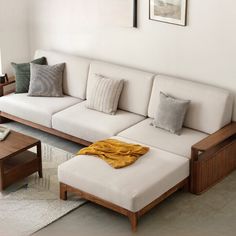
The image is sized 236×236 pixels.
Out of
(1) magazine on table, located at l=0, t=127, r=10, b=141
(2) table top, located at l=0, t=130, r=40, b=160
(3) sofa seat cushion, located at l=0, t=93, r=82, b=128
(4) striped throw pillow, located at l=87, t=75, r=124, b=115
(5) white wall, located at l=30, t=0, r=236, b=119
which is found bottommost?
(2) table top, located at l=0, t=130, r=40, b=160

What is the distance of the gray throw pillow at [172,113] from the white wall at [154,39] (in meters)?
0.42

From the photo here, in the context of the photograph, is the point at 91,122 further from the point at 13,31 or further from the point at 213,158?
the point at 13,31

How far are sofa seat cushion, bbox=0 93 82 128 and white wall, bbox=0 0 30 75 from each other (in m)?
0.67

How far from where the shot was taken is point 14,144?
18.3 ft

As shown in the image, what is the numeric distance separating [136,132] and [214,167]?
80 centimetres

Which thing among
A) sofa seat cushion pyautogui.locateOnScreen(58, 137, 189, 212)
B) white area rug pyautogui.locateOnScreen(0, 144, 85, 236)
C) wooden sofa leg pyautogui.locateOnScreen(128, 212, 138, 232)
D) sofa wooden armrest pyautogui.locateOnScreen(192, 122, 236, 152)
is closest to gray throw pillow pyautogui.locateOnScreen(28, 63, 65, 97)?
white area rug pyautogui.locateOnScreen(0, 144, 85, 236)

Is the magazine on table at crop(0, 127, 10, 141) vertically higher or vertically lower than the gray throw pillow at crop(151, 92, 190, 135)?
lower

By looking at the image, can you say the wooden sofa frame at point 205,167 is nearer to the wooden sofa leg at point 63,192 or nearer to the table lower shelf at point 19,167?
the wooden sofa leg at point 63,192

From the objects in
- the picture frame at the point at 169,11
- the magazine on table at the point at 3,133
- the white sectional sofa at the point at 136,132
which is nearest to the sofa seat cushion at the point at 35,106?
the white sectional sofa at the point at 136,132

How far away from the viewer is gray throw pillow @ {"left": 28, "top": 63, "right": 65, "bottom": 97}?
6.66 m

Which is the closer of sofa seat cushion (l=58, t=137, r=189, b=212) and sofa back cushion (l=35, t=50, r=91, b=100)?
sofa seat cushion (l=58, t=137, r=189, b=212)

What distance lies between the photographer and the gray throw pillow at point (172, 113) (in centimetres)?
564

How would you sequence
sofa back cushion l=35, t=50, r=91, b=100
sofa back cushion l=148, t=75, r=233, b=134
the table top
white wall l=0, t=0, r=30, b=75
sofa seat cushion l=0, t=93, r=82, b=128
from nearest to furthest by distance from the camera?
the table top, sofa back cushion l=148, t=75, r=233, b=134, sofa seat cushion l=0, t=93, r=82, b=128, sofa back cushion l=35, t=50, r=91, b=100, white wall l=0, t=0, r=30, b=75

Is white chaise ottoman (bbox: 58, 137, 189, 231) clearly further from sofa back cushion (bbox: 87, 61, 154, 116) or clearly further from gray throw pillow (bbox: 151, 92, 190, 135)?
sofa back cushion (bbox: 87, 61, 154, 116)
